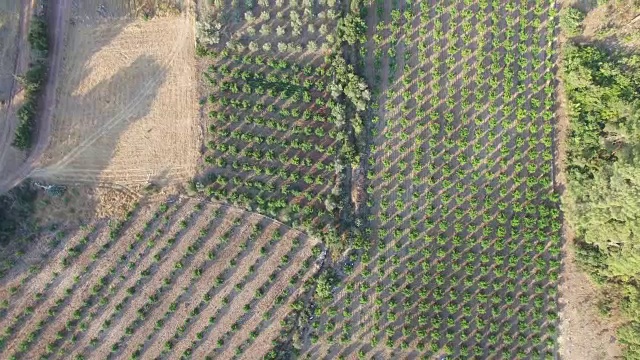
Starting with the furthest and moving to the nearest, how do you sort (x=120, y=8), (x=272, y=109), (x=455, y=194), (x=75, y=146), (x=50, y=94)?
1. (x=120, y=8)
2. (x=50, y=94)
3. (x=75, y=146)
4. (x=272, y=109)
5. (x=455, y=194)

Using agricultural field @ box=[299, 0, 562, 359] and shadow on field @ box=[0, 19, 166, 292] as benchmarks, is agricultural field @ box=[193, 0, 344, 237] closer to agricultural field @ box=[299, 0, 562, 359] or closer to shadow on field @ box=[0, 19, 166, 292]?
agricultural field @ box=[299, 0, 562, 359]

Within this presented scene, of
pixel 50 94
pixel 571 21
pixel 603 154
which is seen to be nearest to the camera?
pixel 603 154

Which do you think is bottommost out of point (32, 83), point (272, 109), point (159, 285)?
point (159, 285)

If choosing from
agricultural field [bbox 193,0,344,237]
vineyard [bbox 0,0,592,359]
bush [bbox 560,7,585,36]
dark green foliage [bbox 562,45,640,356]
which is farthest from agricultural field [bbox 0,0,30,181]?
dark green foliage [bbox 562,45,640,356]

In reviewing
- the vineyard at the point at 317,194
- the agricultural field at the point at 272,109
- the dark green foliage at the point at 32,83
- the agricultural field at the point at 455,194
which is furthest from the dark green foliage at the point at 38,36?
the agricultural field at the point at 455,194

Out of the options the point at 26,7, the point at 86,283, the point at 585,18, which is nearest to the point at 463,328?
the point at 585,18

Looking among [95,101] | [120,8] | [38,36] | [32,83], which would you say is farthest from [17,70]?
[120,8]

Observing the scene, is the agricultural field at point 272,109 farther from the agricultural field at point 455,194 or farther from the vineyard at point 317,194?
the agricultural field at point 455,194

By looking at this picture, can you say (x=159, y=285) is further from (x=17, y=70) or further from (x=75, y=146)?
(x=17, y=70)
